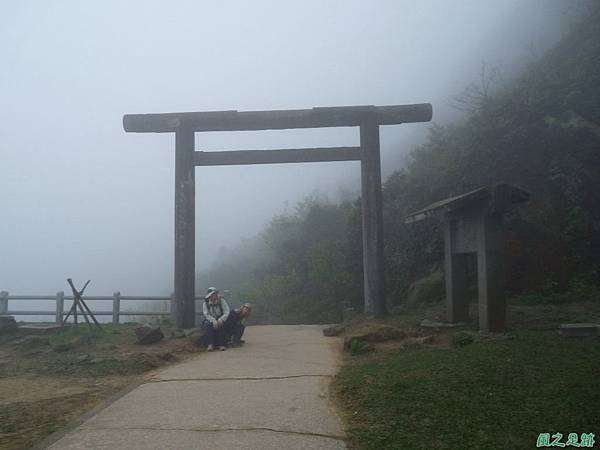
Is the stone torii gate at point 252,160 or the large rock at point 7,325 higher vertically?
the stone torii gate at point 252,160

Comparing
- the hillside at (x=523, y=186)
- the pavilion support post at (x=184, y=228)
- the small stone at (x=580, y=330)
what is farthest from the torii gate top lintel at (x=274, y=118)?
the small stone at (x=580, y=330)

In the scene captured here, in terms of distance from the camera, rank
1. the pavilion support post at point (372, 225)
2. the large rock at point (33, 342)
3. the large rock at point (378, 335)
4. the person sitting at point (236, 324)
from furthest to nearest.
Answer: the pavilion support post at point (372, 225)
the large rock at point (33, 342)
the person sitting at point (236, 324)
the large rock at point (378, 335)

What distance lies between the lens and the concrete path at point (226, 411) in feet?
13.3

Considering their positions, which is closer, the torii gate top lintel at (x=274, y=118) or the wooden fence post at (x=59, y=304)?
the torii gate top lintel at (x=274, y=118)

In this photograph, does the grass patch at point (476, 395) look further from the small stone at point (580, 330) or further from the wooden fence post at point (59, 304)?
the wooden fence post at point (59, 304)

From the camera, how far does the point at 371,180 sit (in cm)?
1151

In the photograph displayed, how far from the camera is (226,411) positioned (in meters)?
4.84

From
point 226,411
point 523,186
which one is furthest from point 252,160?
point 226,411

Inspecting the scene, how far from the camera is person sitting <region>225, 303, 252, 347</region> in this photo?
9281 millimetres

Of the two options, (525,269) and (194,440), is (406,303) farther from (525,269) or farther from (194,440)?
(194,440)

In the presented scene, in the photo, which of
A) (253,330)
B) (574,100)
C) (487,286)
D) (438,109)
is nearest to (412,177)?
(574,100)

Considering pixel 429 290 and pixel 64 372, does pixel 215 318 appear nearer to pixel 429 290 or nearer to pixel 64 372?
pixel 64 372

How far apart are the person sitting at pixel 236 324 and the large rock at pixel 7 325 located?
6.05m

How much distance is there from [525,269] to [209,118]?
25.8 feet
